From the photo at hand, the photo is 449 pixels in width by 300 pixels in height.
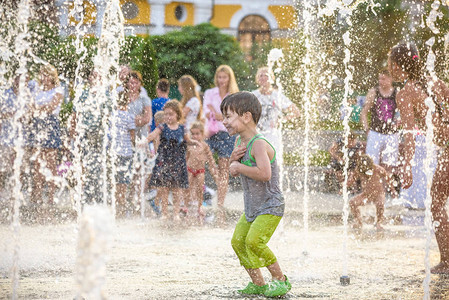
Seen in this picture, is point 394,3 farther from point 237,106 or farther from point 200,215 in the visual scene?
point 237,106

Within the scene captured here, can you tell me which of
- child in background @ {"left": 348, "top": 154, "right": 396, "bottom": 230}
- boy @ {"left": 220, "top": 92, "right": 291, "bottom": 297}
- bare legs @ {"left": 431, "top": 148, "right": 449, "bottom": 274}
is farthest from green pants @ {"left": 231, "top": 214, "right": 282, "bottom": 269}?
child in background @ {"left": 348, "top": 154, "right": 396, "bottom": 230}

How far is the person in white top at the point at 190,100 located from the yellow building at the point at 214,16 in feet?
78.0

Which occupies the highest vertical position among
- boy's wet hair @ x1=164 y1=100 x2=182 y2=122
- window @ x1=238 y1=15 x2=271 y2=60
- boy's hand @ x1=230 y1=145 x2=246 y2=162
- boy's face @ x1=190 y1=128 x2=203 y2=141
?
window @ x1=238 y1=15 x2=271 y2=60

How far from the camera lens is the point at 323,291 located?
12.7 feet

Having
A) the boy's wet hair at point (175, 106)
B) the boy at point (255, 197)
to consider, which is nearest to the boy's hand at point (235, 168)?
the boy at point (255, 197)

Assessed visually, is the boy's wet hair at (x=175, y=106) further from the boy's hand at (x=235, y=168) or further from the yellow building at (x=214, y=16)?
the yellow building at (x=214, y=16)

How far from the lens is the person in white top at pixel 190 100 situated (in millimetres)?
8086

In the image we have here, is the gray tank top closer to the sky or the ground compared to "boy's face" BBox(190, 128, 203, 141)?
closer to the ground

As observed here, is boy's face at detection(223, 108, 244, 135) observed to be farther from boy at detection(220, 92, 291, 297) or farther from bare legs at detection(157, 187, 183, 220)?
bare legs at detection(157, 187, 183, 220)

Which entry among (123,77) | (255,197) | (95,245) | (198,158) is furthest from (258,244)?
(123,77)

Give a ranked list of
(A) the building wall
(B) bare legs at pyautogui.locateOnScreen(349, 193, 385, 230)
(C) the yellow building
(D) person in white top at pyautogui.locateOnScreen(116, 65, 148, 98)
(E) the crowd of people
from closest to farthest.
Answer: (B) bare legs at pyautogui.locateOnScreen(349, 193, 385, 230) < (E) the crowd of people < (D) person in white top at pyautogui.locateOnScreen(116, 65, 148, 98) < (C) the yellow building < (A) the building wall

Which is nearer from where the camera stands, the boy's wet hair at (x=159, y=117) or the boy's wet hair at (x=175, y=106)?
the boy's wet hair at (x=175, y=106)

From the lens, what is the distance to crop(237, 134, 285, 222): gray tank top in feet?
12.2

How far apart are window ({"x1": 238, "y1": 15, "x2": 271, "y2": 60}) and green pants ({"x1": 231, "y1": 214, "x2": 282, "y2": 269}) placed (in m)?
27.8
